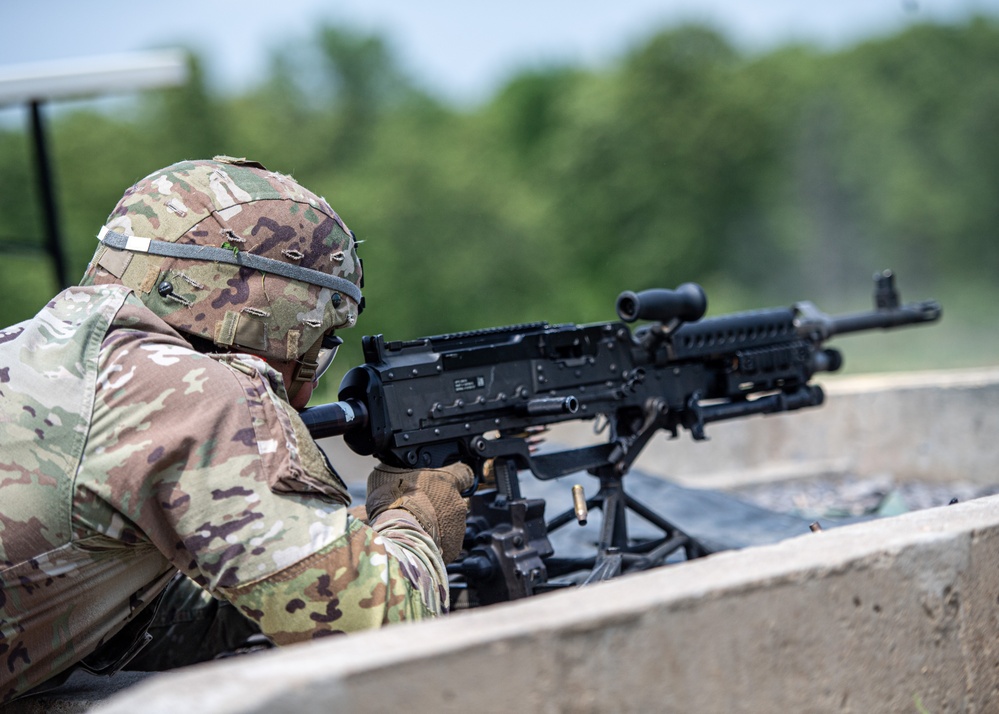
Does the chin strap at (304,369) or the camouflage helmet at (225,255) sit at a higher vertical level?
the camouflage helmet at (225,255)

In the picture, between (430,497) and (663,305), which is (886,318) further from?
(430,497)

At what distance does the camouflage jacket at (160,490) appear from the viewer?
216cm

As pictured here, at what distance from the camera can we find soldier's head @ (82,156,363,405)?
2.61 meters

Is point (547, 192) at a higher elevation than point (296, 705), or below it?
higher

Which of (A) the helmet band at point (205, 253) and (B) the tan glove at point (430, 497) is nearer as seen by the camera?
(A) the helmet band at point (205, 253)

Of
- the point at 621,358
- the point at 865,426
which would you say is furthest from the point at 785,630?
the point at 865,426

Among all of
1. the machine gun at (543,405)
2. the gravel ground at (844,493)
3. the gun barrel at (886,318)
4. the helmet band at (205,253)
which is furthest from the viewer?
the gravel ground at (844,493)

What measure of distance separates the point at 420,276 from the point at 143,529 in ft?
127

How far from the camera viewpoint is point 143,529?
221cm

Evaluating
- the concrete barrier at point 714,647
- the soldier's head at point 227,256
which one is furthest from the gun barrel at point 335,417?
the concrete barrier at point 714,647

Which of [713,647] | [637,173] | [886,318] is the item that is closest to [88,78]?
[886,318]

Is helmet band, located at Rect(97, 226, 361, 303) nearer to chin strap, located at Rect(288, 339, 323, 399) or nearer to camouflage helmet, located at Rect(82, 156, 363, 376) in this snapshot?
camouflage helmet, located at Rect(82, 156, 363, 376)

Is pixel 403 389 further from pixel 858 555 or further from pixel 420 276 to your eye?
pixel 420 276

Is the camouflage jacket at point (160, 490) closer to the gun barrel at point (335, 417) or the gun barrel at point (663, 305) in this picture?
the gun barrel at point (335, 417)
